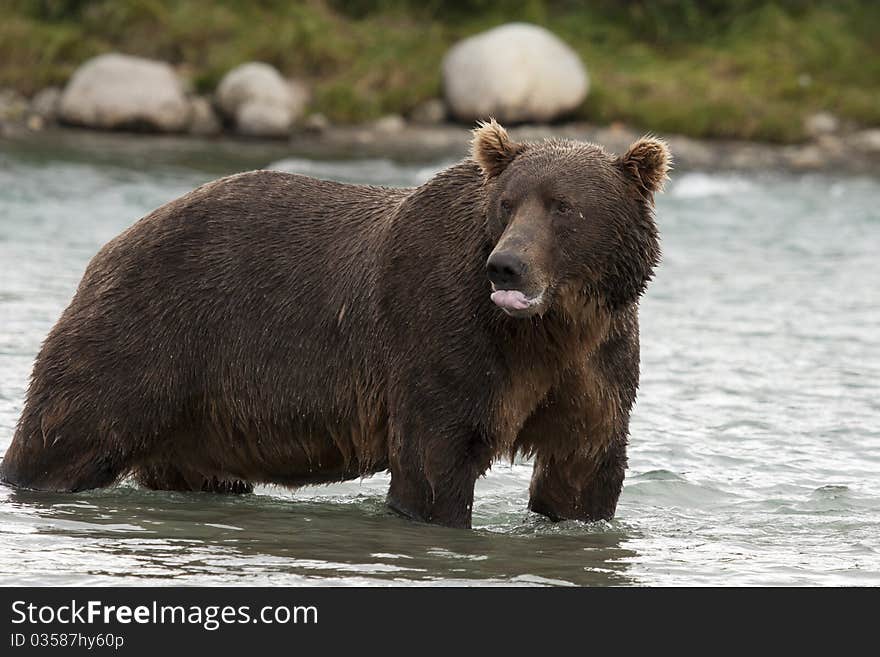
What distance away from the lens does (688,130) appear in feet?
86.5

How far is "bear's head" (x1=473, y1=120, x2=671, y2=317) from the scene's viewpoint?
5645mm

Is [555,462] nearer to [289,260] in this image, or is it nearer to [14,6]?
[289,260]

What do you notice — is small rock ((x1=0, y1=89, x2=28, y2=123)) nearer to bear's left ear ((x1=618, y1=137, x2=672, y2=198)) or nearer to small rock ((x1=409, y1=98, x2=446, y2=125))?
small rock ((x1=409, y1=98, x2=446, y2=125))

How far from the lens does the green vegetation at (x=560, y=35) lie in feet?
87.4

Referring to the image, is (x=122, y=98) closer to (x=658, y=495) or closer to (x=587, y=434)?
(x=658, y=495)

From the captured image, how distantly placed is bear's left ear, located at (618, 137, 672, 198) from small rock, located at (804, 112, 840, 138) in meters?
21.5

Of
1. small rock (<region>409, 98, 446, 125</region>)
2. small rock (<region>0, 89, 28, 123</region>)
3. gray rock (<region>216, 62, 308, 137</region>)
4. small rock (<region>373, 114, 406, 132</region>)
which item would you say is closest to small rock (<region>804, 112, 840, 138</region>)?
small rock (<region>409, 98, 446, 125</region>)

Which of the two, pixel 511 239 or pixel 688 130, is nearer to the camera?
pixel 511 239

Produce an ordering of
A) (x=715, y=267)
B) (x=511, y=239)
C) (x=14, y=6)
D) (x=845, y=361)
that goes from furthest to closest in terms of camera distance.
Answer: (x=14, y=6) < (x=715, y=267) < (x=845, y=361) < (x=511, y=239)

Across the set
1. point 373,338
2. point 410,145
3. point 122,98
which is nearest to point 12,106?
point 122,98

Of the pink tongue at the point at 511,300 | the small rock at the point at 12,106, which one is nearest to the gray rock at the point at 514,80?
the small rock at the point at 12,106

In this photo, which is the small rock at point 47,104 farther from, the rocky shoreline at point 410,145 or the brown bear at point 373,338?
the brown bear at point 373,338
